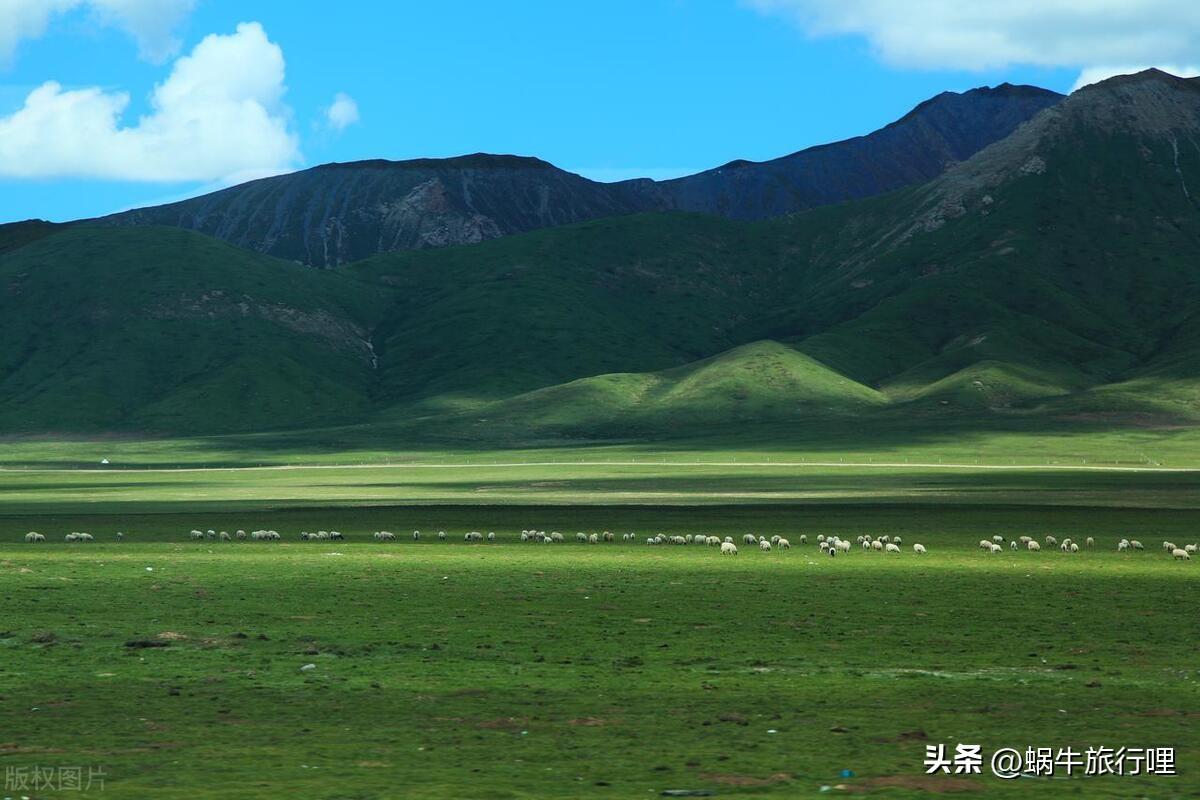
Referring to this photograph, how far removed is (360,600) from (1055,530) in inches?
1722

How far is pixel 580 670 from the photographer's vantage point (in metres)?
30.4

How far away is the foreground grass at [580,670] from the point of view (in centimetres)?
2139

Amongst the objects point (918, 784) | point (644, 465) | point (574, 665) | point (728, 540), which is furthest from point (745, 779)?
point (644, 465)

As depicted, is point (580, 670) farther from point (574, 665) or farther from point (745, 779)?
point (745, 779)

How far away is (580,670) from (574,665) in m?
0.70

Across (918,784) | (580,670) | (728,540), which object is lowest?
(918,784)

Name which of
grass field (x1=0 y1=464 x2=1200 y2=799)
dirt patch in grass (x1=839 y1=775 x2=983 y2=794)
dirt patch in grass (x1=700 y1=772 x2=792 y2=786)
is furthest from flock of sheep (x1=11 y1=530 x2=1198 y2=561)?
dirt patch in grass (x1=839 y1=775 x2=983 y2=794)

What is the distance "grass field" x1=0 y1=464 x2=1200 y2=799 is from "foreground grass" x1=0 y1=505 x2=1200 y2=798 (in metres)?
0.10

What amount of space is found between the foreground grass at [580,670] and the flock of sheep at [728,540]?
337 cm

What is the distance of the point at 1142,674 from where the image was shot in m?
29.8

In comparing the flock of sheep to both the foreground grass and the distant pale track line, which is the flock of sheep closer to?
the foreground grass

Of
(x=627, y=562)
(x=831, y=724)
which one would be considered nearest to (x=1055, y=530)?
(x=627, y=562)

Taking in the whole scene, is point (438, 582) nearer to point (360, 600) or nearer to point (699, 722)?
point (360, 600)

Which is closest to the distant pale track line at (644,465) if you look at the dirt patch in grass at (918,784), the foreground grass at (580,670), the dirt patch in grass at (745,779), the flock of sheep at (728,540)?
the flock of sheep at (728,540)
